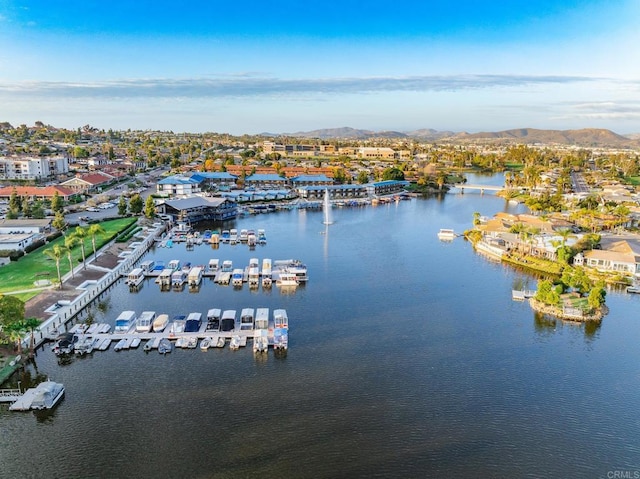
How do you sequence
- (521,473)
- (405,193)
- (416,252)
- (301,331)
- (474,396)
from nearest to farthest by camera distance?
(521,473)
(474,396)
(301,331)
(416,252)
(405,193)

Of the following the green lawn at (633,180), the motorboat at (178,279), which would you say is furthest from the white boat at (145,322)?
the green lawn at (633,180)

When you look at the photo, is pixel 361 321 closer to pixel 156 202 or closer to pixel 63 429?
pixel 63 429

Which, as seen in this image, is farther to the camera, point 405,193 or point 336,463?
point 405,193

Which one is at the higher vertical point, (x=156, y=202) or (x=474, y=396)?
(x=156, y=202)

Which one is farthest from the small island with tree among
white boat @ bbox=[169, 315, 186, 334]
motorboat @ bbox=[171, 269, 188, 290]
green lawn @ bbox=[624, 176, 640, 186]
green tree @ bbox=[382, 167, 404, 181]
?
green lawn @ bbox=[624, 176, 640, 186]

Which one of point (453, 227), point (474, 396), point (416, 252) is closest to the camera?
point (474, 396)

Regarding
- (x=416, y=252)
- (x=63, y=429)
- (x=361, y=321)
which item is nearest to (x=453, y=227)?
(x=416, y=252)

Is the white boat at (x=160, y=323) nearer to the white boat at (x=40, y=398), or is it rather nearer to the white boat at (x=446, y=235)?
the white boat at (x=40, y=398)

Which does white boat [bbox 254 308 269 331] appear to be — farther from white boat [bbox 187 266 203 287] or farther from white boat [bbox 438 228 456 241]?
white boat [bbox 438 228 456 241]
